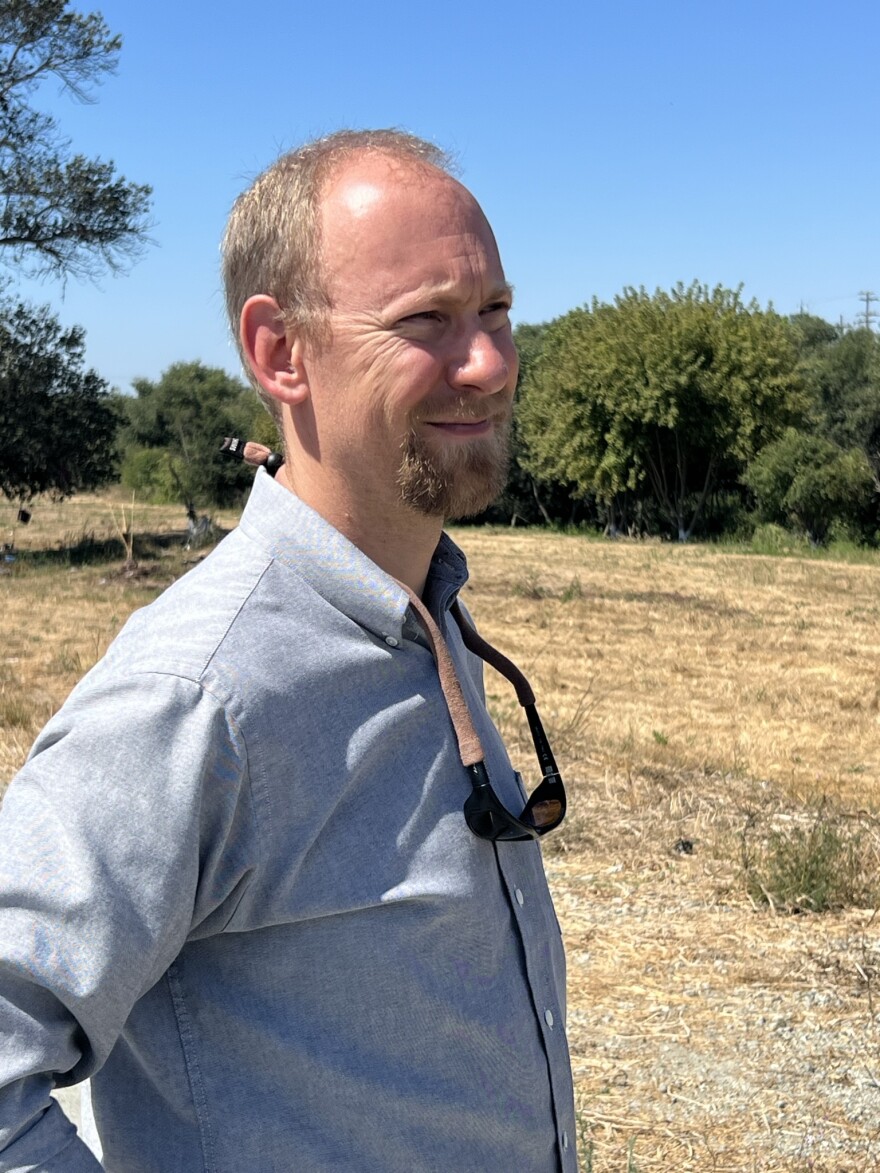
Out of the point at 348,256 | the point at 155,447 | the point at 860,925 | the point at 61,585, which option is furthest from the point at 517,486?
the point at 348,256

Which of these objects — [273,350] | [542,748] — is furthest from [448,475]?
[542,748]

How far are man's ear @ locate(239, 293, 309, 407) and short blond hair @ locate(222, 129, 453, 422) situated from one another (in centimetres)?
1

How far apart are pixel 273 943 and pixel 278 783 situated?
18 centimetres

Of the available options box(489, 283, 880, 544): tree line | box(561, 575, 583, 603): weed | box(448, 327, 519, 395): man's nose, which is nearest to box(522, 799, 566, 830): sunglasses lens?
box(448, 327, 519, 395): man's nose

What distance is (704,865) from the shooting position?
5.05 m

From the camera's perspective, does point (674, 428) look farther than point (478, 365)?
Yes

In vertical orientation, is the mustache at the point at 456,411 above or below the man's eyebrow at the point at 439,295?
below

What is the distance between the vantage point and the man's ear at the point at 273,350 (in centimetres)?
142

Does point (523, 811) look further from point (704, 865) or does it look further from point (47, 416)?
point (47, 416)

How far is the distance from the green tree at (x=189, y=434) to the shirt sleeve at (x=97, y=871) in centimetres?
2270

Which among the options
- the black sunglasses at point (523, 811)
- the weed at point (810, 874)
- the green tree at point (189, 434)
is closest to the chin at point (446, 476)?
the black sunglasses at point (523, 811)

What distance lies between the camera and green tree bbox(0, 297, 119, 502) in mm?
20062

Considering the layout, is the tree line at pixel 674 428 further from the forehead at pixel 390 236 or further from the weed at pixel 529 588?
the forehead at pixel 390 236

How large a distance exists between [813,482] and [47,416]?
18719 mm
